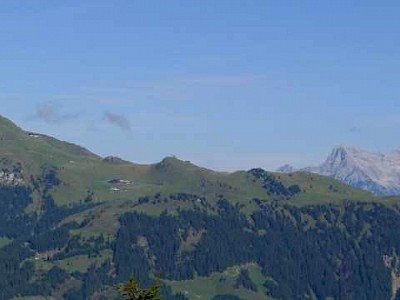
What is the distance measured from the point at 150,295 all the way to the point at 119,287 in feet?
29.5

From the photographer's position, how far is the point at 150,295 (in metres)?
78.4

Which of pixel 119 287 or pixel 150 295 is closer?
pixel 150 295

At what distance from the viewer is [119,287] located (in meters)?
86.7
